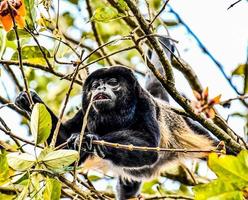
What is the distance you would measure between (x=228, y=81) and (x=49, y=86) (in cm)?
269

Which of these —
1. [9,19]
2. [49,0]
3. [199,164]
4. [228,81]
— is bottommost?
[199,164]

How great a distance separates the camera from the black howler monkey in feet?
13.8

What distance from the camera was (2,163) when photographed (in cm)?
233

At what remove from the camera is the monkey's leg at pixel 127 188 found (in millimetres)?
5277

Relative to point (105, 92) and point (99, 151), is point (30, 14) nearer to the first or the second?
point (99, 151)

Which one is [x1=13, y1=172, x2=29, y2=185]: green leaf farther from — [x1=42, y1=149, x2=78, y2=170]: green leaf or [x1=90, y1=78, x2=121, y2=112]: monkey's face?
[x1=90, y1=78, x2=121, y2=112]: monkey's face

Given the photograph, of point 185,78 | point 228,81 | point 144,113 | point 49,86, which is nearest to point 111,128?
point 144,113

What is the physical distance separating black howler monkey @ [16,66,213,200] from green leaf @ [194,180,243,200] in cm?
205

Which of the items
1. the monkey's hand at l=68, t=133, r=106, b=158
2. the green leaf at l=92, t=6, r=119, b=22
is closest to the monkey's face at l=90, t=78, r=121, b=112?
the monkey's hand at l=68, t=133, r=106, b=158

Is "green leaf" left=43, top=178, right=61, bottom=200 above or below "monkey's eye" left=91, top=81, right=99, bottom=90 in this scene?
below

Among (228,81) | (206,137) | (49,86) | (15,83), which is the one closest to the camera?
(228,81)

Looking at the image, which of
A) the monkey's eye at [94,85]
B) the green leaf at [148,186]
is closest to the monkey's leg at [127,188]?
the green leaf at [148,186]

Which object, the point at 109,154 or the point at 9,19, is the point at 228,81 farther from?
the point at 9,19

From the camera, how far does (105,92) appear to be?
4.56 m
